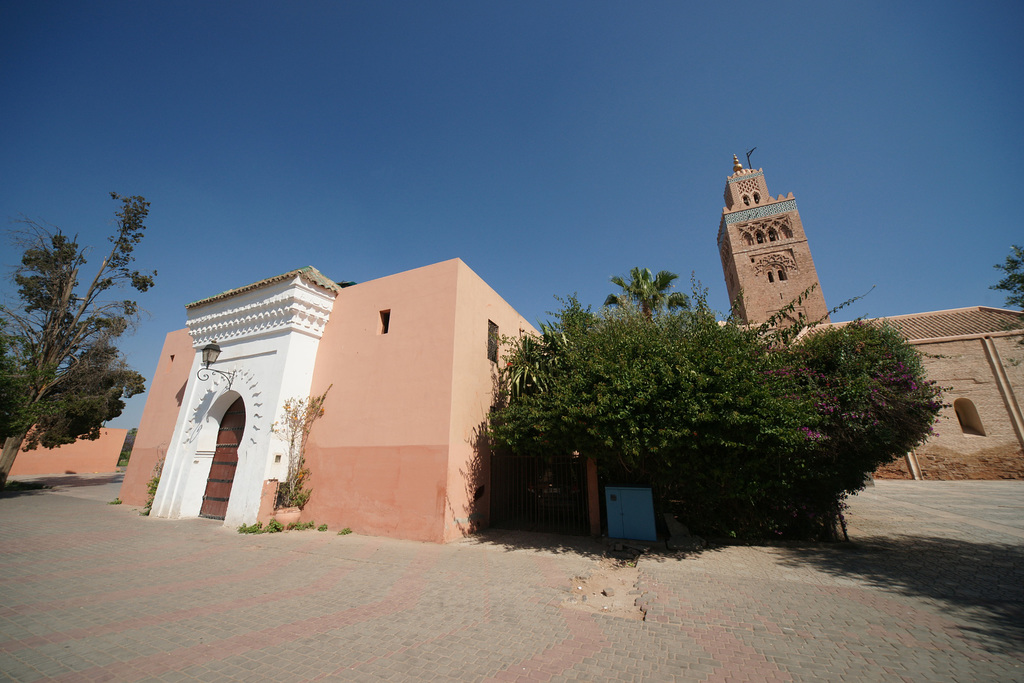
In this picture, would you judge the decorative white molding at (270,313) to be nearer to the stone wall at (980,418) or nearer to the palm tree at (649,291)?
the palm tree at (649,291)

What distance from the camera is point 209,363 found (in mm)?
9648

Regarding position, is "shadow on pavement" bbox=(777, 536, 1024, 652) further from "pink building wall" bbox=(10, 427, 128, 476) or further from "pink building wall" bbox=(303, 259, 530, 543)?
"pink building wall" bbox=(10, 427, 128, 476)

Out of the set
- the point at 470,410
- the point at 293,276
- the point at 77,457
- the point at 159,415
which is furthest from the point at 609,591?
the point at 77,457

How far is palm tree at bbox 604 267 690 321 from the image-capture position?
49.1 feet

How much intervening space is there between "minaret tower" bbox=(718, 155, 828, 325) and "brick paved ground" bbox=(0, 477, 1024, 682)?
2363 cm

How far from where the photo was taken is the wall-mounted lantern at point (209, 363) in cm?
939

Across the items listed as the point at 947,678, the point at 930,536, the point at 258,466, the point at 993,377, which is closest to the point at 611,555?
the point at 947,678

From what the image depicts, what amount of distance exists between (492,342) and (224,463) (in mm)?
7738

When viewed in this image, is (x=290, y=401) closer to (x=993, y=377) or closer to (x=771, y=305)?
(x=993, y=377)

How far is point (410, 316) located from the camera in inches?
349

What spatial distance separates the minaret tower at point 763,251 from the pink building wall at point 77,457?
4477cm

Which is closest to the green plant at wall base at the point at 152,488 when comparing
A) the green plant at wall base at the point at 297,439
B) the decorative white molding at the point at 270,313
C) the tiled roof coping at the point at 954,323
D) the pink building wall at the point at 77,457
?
the decorative white molding at the point at 270,313

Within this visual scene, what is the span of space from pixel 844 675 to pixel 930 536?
7108 millimetres

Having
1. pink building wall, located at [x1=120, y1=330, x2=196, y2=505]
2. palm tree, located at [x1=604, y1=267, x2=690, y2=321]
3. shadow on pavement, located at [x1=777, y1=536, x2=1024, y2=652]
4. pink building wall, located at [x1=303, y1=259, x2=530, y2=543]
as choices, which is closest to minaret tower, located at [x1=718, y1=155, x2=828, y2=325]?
palm tree, located at [x1=604, y1=267, x2=690, y2=321]
